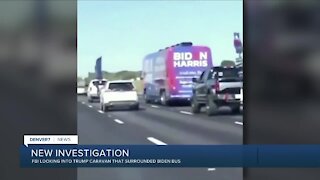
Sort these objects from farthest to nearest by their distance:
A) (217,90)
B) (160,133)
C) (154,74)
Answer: (154,74) → (217,90) → (160,133)

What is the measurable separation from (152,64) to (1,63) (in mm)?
1080

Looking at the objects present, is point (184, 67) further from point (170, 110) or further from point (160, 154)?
point (160, 154)

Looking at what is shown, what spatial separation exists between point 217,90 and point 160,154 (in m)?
0.66

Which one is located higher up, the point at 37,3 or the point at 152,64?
the point at 37,3

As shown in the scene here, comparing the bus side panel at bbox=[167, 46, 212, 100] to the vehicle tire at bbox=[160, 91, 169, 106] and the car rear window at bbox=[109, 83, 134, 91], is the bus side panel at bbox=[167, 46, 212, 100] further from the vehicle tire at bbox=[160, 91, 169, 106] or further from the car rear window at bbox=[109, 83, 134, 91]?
the car rear window at bbox=[109, 83, 134, 91]

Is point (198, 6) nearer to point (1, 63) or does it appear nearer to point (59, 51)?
point (59, 51)

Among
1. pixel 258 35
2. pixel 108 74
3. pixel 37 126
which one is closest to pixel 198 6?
pixel 258 35

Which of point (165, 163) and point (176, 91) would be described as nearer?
point (165, 163)

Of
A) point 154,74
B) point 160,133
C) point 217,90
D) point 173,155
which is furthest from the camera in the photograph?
point 154,74

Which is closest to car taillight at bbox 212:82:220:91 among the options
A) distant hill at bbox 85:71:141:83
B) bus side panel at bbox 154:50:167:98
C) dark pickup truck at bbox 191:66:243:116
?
dark pickup truck at bbox 191:66:243:116

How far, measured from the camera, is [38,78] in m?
3.98

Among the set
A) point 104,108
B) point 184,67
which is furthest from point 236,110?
point 104,108

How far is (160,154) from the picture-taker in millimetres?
4000

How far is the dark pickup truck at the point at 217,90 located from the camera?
405cm
